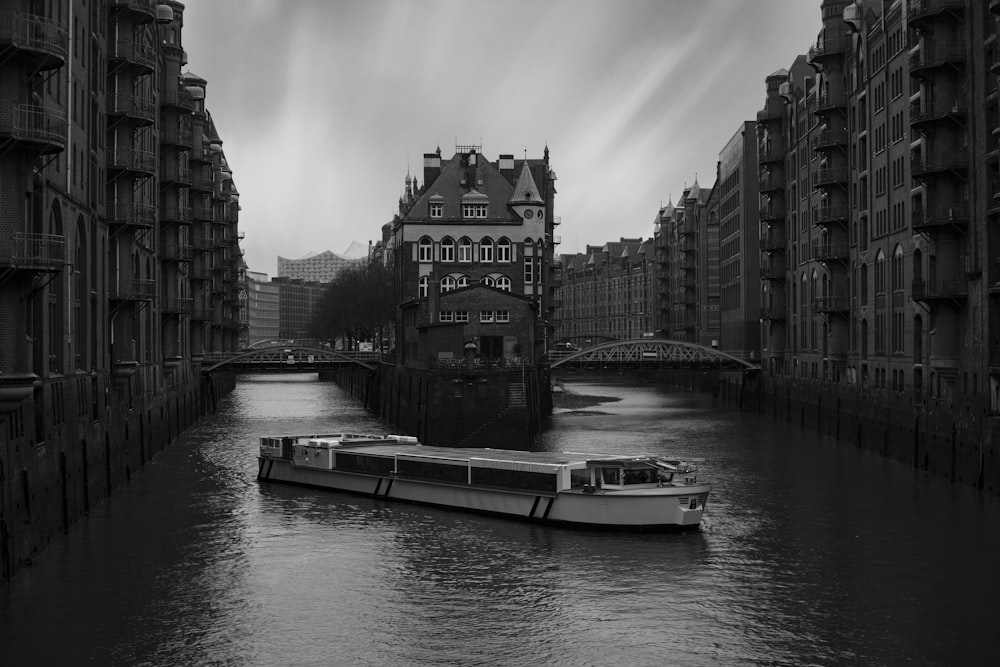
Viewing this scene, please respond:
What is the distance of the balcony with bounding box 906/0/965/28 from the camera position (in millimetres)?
54781

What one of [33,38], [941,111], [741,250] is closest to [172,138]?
[33,38]

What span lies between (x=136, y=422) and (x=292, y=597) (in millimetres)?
28721

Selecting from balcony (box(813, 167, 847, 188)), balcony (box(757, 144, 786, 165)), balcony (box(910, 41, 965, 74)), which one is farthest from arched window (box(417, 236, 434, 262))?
balcony (box(910, 41, 965, 74))

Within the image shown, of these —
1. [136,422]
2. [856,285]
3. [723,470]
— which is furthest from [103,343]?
[856,285]

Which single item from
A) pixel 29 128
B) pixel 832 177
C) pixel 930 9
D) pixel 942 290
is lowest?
pixel 942 290

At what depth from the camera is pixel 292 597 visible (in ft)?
107

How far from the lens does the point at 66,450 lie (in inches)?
1567

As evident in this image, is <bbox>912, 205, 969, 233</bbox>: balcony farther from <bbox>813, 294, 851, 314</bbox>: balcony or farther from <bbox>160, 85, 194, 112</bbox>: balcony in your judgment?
<bbox>160, 85, 194, 112</bbox>: balcony

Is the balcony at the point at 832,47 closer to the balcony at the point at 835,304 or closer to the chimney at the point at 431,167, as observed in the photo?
the balcony at the point at 835,304

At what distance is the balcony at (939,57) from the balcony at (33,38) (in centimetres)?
3833

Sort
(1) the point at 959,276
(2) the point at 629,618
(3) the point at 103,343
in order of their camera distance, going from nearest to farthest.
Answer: (2) the point at 629,618, (3) the point at 103,343, (1) the point at 959,276

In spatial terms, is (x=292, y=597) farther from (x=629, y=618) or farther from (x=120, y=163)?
(x=120, y=163)

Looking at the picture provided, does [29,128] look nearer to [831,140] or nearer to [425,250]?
[831,140]

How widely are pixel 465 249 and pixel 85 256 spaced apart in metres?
51.8
